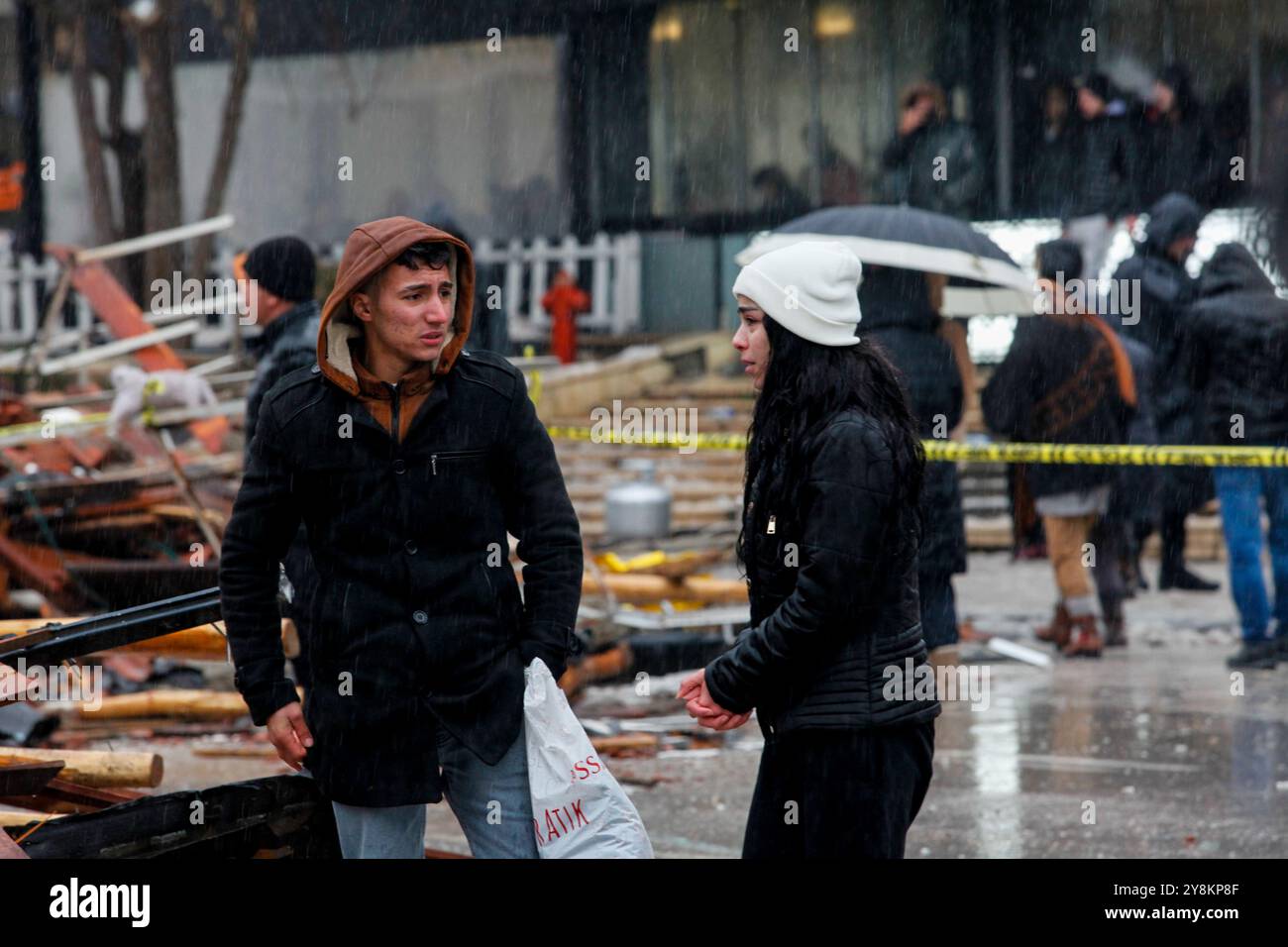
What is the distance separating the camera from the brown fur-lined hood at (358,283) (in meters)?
3.90

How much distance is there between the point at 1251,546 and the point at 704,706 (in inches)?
241

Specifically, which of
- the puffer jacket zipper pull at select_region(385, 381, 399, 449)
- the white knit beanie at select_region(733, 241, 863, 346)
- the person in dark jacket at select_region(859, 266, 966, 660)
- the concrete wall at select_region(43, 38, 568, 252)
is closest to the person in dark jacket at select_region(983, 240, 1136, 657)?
the person in dark jacket at select_region(859, 266, 966, 660)

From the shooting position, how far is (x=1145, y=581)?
11.5 metres

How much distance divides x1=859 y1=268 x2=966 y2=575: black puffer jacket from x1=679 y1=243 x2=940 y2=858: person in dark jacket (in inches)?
91.8

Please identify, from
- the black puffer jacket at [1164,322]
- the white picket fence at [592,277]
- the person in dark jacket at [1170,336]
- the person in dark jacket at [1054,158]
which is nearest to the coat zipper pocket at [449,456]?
the person in dark jacket at [1170,336]

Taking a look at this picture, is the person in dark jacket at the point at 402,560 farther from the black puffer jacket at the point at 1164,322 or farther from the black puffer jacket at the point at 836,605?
the black puffer jacket at the point at 1164,322

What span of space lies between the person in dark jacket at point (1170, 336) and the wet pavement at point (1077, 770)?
1.39 meters

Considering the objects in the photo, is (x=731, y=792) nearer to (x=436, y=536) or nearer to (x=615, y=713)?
(x=615, y=713)

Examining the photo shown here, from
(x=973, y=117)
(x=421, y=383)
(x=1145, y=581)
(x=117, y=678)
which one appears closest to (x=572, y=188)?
(x=973, y=117)

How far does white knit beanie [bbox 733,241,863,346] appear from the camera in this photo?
12.9 ft

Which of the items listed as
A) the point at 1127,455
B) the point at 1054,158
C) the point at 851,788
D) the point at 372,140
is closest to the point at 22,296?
the point at 372,140

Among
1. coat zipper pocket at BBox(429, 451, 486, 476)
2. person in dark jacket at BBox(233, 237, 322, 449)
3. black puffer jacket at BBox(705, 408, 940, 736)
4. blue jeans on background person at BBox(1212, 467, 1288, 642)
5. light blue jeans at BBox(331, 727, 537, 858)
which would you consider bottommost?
blue jeans on background person at BBox(1212, 467, 1288, 642)

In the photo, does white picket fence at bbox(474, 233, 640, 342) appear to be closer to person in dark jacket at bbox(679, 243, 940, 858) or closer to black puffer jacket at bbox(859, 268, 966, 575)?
black puffer jacket at bbox(859, 268, 966, 575)

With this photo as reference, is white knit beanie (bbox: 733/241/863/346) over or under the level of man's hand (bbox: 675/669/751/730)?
over
